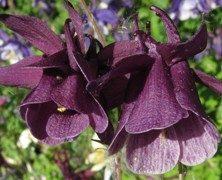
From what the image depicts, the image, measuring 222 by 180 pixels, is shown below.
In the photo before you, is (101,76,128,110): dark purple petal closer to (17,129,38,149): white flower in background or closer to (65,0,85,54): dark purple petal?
(65,0,85,54): dark purple petal

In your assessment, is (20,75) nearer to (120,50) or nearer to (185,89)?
(120,50)

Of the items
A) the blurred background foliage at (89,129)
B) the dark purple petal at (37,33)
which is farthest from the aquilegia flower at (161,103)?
the blurred background foliage at (89,129)

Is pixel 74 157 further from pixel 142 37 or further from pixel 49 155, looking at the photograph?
pixel 142 37

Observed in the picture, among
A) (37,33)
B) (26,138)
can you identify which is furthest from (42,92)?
(26,138)

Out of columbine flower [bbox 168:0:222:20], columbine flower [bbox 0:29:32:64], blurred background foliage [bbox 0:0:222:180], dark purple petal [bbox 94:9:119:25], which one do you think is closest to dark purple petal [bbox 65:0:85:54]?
blurred background foliage [bbox 0:0:222:180]

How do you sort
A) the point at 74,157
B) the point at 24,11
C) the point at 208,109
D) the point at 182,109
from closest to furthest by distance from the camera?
the point at 182,109 < the point at 208,109 < the point at 74,157 < the point at 24,11

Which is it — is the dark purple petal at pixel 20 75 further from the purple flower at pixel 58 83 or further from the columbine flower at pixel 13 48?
the columbine flower at pixel 13 48

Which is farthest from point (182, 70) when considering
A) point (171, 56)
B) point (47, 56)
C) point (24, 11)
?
point (24, 11)
